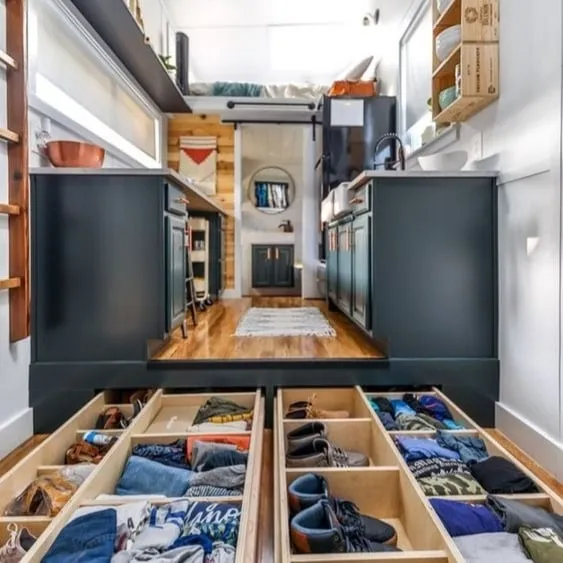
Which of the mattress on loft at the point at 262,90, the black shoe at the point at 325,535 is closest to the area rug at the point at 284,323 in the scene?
the black shoe at the point at 325,535

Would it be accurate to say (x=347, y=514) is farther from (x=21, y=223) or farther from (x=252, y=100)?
(x=252, y=100)

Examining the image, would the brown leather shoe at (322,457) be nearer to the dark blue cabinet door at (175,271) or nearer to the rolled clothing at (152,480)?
Answer: the rolled clothing at (152,480)

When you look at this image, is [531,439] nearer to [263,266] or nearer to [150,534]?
[150,534]

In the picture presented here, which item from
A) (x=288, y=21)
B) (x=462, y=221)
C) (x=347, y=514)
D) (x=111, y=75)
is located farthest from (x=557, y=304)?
(x=288, y=21)

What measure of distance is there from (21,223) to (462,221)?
2.03 metres

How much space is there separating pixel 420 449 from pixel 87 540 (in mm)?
1091

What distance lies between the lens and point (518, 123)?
6.82 feet

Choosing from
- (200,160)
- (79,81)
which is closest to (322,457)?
(79,81)

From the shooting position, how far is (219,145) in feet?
19.8

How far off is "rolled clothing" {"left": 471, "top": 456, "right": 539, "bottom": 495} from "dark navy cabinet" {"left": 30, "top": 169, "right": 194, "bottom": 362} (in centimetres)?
154

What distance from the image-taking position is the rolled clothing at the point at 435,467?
1.57 meters

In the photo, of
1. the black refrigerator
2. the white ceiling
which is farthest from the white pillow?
the black refrigerator

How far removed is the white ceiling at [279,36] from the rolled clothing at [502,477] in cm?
374

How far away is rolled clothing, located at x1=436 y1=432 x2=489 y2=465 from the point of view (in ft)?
5.55
